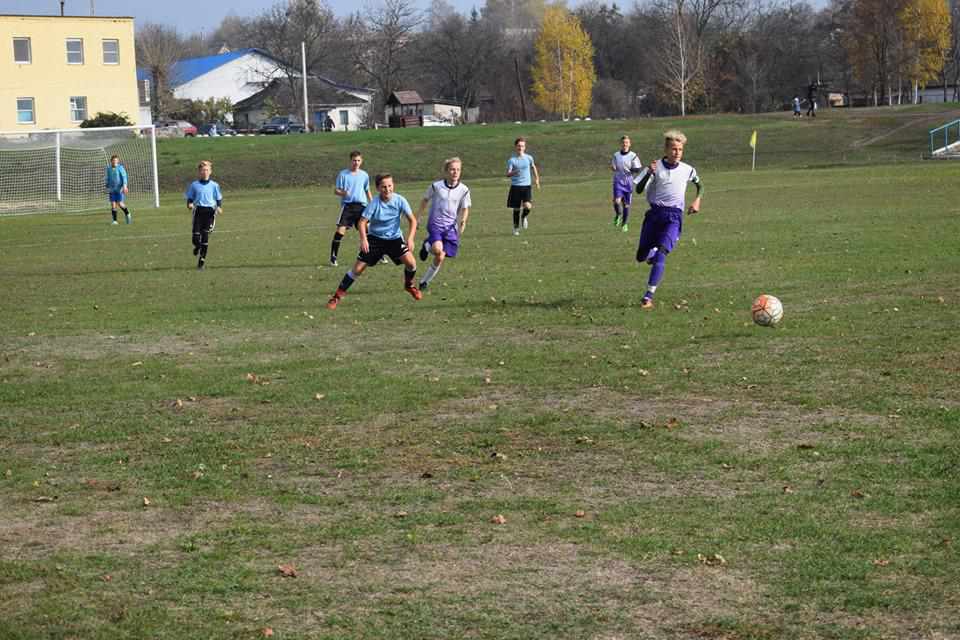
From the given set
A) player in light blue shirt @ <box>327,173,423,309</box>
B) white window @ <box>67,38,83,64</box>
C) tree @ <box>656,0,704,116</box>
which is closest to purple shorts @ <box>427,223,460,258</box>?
player in light blue shirt @ <box>327,173,423,309</box>

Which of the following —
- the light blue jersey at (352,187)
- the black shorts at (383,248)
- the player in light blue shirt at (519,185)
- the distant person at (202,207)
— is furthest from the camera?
the player in light blue shirt at (519,185)

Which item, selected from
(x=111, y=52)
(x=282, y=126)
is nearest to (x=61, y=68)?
(x=111, y=52)

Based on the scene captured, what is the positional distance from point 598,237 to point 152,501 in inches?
743

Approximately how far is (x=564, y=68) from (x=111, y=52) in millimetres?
40576

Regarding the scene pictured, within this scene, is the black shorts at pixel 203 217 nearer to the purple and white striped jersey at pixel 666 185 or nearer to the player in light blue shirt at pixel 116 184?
the purple and white striped jersey at pixel 666 185

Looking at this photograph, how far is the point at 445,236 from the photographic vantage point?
1820cm

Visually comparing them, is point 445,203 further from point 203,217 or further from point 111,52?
point 111,52

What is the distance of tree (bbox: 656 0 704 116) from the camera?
100500mm

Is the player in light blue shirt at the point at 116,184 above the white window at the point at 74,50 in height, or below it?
below

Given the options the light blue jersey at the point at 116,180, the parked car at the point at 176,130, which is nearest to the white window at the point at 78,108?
the parked car at the point at 176,130

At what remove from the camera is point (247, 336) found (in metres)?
14.7

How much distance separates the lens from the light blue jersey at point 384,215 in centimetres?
1675

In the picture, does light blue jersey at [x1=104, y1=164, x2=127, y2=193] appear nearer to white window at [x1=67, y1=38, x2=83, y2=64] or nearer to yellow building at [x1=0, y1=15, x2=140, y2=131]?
yellow building at [x1=0, y1=15, x2=140, y2=131]

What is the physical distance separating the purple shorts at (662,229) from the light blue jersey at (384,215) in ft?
10.6
